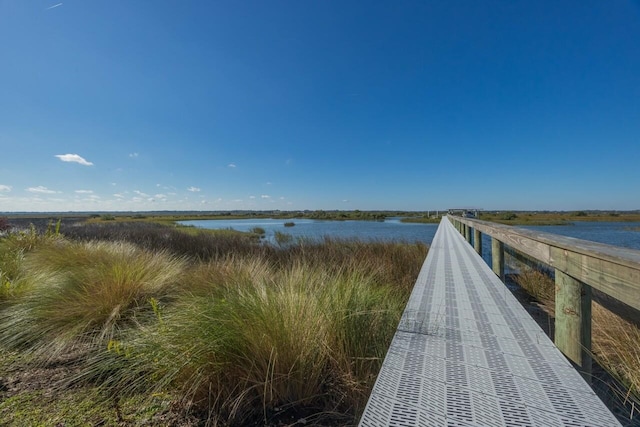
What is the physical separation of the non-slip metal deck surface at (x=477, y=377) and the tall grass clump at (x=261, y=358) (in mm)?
626

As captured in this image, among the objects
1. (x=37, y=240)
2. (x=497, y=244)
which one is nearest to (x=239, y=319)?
(x=497, y=244)

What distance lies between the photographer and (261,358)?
2.04 m

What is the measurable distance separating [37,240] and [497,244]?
1070 centimetres

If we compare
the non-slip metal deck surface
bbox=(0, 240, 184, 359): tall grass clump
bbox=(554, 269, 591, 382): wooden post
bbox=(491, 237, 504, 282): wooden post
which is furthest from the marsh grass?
bbox=(0, 240, 184, 359): tall grass clump

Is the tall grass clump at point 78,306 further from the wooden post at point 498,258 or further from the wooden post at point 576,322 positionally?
the wooden post at point 498,258

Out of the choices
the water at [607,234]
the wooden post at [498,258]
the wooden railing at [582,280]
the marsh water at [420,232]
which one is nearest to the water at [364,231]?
the marsh water at [420,232]

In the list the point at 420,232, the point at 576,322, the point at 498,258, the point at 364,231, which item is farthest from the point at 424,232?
the point at 576,322

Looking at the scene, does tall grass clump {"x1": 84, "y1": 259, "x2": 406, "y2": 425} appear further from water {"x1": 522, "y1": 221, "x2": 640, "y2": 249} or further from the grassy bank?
water {"x1": 522, "y1": 221, "x2": 640, "y2": 249}

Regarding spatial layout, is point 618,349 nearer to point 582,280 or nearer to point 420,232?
point 582,280

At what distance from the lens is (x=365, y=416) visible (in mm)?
995

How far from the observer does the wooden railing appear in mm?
1125

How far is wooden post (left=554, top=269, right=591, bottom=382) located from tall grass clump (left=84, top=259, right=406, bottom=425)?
1.21m

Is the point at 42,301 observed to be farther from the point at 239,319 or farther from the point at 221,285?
the point at 239,319

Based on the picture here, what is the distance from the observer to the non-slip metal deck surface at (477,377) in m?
0.96
